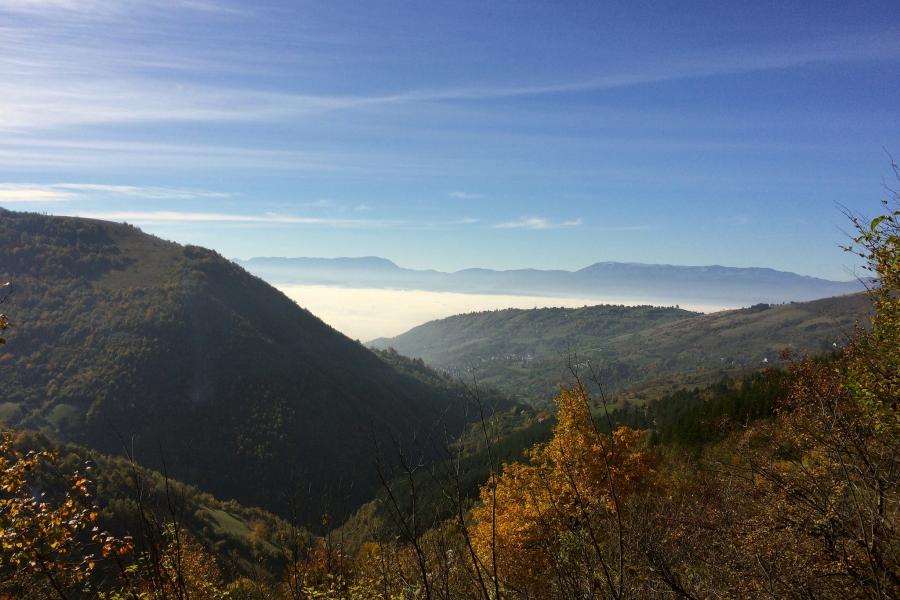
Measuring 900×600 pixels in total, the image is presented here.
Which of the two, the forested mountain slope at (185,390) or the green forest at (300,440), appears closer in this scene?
the green forest at (300,440)

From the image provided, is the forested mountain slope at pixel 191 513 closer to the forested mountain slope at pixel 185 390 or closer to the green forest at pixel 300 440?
the green forest at pixel 300 440

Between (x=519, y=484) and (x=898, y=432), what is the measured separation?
1465cm

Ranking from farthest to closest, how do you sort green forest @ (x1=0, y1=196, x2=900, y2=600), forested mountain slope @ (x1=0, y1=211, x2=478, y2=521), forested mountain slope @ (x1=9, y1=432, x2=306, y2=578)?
forested mountain slope @ (x1=0, y1=211, x2=478, y2=521)
forested mountain slope @ (x1=9, y1=432, x2=306, y2=578)
green forest @ (x1=0, y1=196, x2=900, y2=600)

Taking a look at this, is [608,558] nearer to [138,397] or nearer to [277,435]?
[277,435]

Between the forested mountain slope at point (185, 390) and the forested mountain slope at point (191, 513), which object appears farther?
the forested mountain slope at point (185, 390)

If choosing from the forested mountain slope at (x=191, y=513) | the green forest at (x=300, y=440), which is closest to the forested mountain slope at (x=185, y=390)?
the green forest at (x=300, y=440)

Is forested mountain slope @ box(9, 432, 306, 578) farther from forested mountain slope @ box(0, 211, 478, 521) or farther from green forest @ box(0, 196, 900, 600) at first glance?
forested mountain slope @ box(0, 211, 478, 521)

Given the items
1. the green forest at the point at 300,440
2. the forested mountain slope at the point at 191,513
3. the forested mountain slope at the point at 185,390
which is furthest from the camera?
the forested mountain slope at the point at 185,390

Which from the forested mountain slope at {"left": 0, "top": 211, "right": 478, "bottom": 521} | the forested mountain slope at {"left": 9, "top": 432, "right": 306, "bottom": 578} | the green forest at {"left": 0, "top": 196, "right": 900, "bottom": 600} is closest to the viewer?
the green forest at {"left": 0, "top": 196, "right": 900, "bottom": 600}

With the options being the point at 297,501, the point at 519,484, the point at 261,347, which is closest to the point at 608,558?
the point at 297,501

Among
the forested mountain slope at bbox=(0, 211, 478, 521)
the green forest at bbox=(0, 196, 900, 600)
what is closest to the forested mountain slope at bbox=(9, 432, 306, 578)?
the green forest at bbox=(0, 196, 900, 600)

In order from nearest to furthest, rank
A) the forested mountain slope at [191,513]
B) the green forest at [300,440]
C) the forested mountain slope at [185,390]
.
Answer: the green forest at [300,440] < the forested mountain slope at [191,513] < the forested mountain slope at [185,390]

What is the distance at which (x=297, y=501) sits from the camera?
677cm

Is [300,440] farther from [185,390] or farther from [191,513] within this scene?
[191,513]
